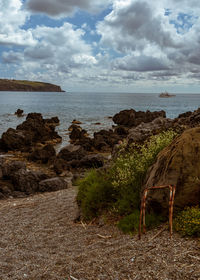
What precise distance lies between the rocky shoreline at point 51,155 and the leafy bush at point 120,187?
1.85 meters

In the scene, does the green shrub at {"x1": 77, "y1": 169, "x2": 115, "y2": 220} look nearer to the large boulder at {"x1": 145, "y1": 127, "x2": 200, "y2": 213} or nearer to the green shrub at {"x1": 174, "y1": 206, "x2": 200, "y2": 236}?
the large boulder at {"x1": 145, "y1": 127, "x2": 200, "y2": 213}

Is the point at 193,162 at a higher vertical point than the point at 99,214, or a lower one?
higher

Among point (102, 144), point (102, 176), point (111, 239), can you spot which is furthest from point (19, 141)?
point (111, 239)

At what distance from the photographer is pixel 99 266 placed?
4.43m

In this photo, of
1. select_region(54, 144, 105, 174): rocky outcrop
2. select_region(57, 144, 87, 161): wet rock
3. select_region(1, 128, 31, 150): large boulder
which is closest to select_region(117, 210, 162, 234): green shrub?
select_region(54, 144, 105, 174): rocky outcrop

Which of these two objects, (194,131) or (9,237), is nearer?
(194,131)

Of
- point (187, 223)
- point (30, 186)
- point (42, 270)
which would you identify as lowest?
point (30, 186)

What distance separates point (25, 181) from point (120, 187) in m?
8.28

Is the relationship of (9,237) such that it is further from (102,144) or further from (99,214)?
(102,144)

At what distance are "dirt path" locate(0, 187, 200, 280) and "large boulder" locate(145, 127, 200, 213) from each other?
68 centimetres

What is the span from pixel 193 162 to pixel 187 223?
3.96 feet

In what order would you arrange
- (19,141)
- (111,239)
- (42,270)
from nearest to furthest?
(42,270)
(111,239)
(19,141)

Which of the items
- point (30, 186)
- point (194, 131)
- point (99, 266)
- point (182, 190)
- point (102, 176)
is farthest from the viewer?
point (30, 186)

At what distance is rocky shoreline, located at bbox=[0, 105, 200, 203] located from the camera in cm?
1165
